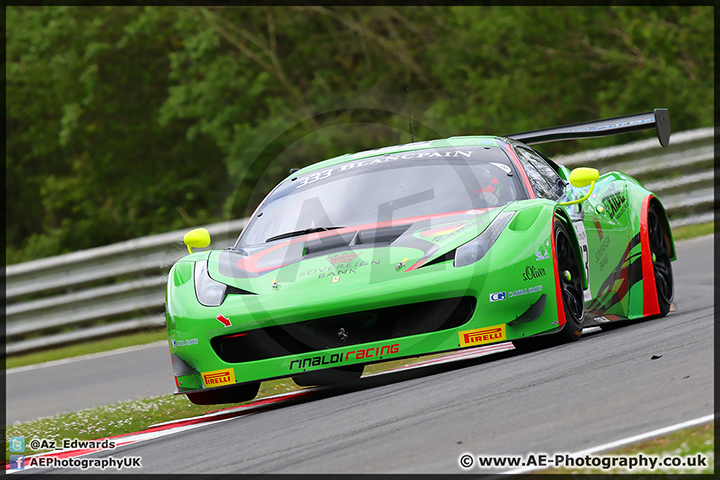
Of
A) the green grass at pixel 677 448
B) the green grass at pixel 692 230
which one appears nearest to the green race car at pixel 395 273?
the green grass at pixel 677 448

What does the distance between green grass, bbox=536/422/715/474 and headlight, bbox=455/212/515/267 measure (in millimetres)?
1781

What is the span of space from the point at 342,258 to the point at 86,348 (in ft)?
24.4

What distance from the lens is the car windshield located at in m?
5.68

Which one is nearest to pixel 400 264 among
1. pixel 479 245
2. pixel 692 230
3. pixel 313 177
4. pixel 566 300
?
pixel 479 245

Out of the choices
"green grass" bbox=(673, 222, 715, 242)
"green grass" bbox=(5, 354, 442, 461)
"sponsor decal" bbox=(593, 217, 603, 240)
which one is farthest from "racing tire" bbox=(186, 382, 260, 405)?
"green grass" bbox=(673, 222, 715, 242)

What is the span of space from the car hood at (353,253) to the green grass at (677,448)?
1.89 metres

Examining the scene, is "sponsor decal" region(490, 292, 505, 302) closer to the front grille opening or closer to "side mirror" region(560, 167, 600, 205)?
the front grille opening

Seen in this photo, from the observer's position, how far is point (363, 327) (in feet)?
16.2

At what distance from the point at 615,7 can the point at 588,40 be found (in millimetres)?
1245

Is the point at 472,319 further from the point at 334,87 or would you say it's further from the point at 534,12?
the point at 334,87

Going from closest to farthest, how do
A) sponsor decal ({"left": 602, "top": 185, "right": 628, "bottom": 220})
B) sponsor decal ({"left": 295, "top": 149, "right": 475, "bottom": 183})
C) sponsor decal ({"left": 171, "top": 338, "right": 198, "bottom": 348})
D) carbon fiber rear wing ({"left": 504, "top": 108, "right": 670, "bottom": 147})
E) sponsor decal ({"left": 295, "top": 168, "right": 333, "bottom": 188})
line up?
sponsor decal ({"left": 171, "top": 338, "right": 198, "bottom": 348})
sponsor decal ({"left": 295, "top": 149, "right": 475, "bottom": 183})
sponsor decal ({"left": 295, "top": 168, "right": 333, "bottom": 188})
sponsor decal ({"left": 602, "top": 185, "right": 628, "bottom": 220})
carbon fiber rear wing ({"left": 504, "top": 108, "right": 670, "bottom": 147})

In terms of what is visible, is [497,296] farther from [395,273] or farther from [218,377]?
[218,377]

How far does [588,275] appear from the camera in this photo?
5.75 metres
